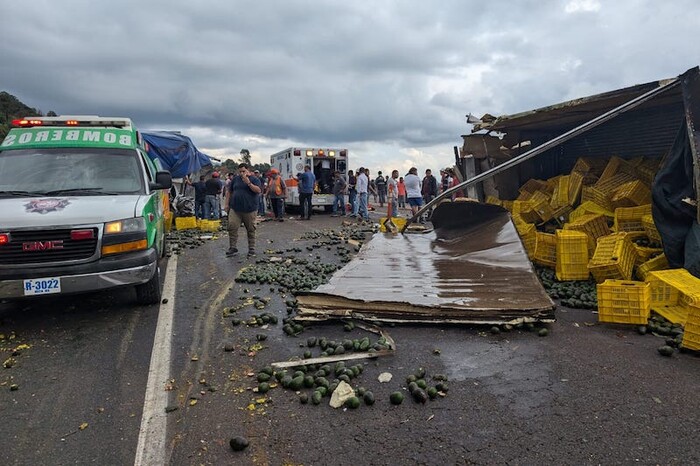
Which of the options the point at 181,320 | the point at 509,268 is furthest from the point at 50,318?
the point at 509,268

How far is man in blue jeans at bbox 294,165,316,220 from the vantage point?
736 inches

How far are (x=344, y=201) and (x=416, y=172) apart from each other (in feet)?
19.5

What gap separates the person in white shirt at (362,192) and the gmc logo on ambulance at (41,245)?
14.5 m

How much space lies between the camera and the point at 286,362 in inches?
182

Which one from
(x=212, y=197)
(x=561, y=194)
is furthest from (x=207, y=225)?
(x=561, y=194)

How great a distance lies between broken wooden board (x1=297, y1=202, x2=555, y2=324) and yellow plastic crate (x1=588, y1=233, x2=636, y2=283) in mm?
1112

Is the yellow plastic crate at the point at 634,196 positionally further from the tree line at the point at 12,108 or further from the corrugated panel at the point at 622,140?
the tree line at the point at 12,108

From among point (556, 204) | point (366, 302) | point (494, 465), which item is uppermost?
point (556, 204)

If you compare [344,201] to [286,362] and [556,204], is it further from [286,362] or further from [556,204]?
[286,362]

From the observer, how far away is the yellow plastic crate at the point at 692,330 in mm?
4562

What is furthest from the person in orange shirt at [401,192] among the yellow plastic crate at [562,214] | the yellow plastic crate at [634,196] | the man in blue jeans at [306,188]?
the yellow plastic crate at [634,196]

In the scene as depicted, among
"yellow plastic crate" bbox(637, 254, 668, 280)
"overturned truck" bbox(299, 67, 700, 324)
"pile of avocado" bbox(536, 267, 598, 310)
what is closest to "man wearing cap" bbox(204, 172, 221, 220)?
"overturned truck" bbox(299, 67, 700, 324)

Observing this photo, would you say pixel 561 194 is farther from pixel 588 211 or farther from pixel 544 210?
pixel 588 211

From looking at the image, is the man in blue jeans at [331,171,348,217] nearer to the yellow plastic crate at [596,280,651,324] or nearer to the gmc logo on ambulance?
the yellow plastic crate at [596,280,651,324]
